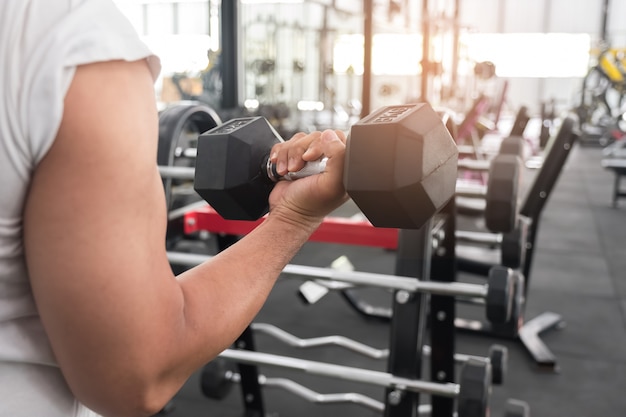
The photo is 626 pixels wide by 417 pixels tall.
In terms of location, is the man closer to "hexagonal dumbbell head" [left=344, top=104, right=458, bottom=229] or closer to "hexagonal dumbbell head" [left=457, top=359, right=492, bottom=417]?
"hexagonal dumbbell head" [left=344, top=104, right=458, bottom=229]

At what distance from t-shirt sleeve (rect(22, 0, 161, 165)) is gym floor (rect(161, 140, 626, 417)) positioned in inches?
63.5

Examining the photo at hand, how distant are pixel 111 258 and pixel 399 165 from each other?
0.80ft

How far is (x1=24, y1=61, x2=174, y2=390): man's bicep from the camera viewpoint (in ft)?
1.28

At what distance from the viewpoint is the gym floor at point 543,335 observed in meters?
1.90

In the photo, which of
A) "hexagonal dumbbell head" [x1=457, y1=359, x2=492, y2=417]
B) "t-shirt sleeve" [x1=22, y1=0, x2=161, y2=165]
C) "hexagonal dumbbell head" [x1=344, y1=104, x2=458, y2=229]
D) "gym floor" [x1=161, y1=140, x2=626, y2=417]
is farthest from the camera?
"gym floor" [x1=161, y1=140, x2=626, y2=417]

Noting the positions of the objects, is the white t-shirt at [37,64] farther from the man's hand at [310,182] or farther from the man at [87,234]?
the man's hand at [310,182]

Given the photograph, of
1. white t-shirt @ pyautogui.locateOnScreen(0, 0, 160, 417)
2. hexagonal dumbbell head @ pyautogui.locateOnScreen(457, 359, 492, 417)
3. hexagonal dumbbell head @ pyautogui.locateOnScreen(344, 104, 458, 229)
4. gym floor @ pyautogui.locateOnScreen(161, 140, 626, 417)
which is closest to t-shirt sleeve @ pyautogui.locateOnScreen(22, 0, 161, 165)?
white t-shirt @ pyautogui.locateOnScreen(0, 0, 160, 417)

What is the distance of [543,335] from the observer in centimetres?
245

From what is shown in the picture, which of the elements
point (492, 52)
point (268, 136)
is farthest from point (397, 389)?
point (492, 52)

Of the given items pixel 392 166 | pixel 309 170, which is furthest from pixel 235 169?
pixel 392 166

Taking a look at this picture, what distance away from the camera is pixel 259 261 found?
0.54 metres

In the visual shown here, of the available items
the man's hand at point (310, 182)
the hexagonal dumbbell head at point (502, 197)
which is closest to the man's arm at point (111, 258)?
the man's hand at point (310, 182)

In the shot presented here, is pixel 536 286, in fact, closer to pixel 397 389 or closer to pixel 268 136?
pixel 397 389

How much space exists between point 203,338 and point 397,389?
2.85ft
